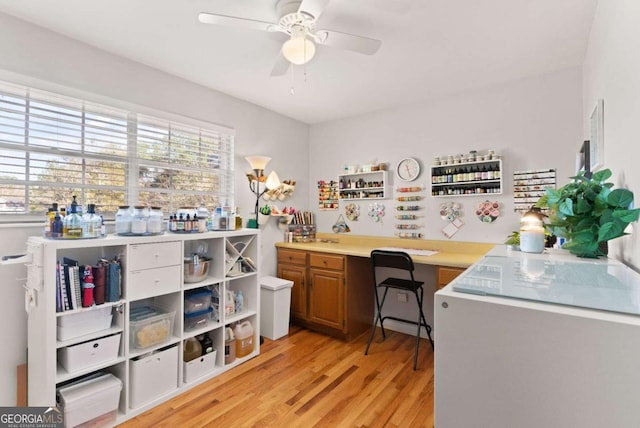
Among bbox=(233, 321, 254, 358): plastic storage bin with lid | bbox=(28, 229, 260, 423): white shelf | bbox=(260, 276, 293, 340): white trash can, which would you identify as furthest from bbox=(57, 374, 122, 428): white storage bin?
bbox=(260, 276, 293, 340): white trash can

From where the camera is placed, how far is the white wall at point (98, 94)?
72.6 inches

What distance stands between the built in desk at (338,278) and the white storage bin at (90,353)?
1755 millimetres

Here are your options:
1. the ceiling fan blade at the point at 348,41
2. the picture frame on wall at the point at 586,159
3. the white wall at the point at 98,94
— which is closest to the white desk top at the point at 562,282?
the picture frame on wall at the point at 586,159

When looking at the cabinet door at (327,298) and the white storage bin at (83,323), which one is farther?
the cabinet door at (327,298)

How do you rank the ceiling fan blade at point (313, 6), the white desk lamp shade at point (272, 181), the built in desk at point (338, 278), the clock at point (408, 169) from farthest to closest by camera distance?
the white desk lamp shade at point (272, 181), the clock at point (408, 169), the built in desk at point (338, 278), the ceiling fan blade at point (313, 6)

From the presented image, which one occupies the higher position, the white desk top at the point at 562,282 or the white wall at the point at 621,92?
the white wall at the point at 621,92

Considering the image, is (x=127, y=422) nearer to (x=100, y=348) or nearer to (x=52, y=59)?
(x=100, y=348)

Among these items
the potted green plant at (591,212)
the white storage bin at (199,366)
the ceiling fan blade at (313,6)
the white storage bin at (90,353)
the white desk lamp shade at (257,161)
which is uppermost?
the ceiling fan blade at (313,6)

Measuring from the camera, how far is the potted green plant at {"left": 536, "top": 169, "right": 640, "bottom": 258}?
112 cm

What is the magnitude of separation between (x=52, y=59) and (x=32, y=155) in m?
0.64

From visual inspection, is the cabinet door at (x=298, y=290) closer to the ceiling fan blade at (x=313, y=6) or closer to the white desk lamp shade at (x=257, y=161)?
the white desk lamp shade at (x=257, y=161)

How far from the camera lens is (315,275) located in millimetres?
3188

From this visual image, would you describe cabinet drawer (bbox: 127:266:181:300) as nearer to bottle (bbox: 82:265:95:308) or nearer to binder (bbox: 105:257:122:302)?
binder (bbox: 105:257:122:302)

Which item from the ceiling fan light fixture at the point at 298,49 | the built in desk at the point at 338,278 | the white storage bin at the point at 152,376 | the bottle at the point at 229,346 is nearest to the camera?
the ceiling fan light fixture at the point at 298,49
